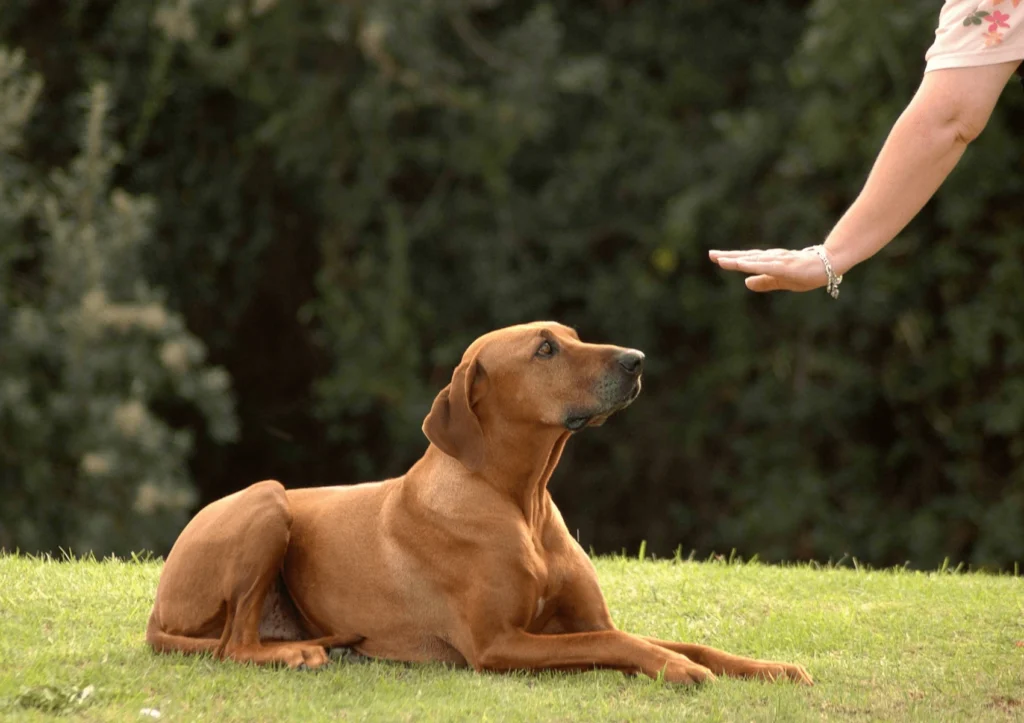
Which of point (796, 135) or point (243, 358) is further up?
point (796, 135)

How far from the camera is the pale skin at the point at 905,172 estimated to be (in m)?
4.48

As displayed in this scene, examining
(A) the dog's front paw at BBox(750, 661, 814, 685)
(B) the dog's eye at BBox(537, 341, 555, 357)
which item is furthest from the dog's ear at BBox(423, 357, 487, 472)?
(A) the dog's front paw at BBox(750, 661, 814, 685)

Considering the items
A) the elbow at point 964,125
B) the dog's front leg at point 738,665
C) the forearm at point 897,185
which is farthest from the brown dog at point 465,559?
the elbow at point 964,125

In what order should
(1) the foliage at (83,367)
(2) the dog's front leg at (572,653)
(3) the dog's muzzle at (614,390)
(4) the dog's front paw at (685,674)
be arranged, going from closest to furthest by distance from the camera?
1. (4) the dog's front paw at (685,674)
2. (2) the dog's front leg at (572,653)
3. (3) the dog's muzzle at (614,390)
4. (1) the foliage at (83,367)

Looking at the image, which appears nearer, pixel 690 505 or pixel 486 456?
pixel 486 456

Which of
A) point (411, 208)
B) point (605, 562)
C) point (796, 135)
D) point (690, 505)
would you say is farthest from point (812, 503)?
point (605, 562)

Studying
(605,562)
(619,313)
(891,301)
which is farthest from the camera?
(619,313)

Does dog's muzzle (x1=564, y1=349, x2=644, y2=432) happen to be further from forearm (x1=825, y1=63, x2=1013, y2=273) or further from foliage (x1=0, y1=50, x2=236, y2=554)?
foliage (x1=0, y1=50, x2=236, y2=554)

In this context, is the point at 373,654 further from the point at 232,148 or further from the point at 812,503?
the point at 232,148

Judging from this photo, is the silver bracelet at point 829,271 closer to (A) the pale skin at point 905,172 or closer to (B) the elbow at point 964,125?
(A) the pale skin at point 905,172

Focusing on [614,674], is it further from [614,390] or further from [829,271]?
[829,271]

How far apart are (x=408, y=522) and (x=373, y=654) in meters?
0.46

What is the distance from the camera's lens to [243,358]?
1428 cm

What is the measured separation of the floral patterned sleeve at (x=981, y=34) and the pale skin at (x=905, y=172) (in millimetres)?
29
